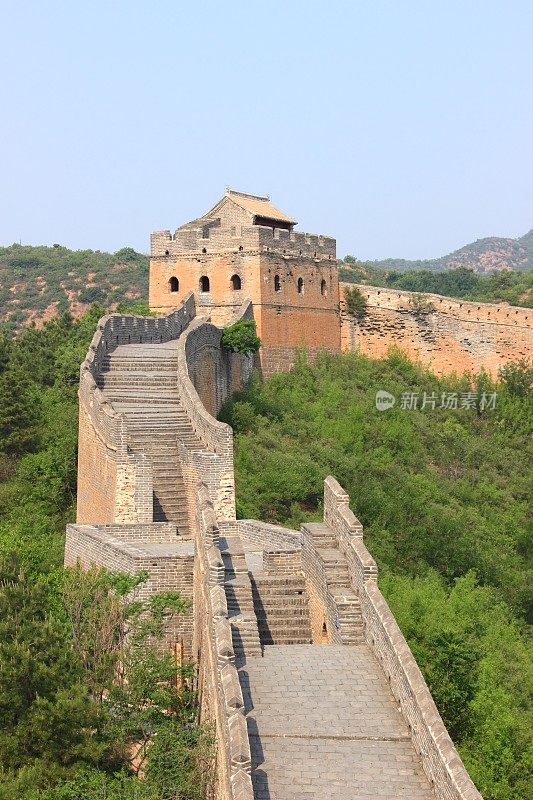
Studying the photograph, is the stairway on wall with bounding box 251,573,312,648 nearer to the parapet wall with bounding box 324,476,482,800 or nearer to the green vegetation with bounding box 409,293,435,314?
the parapet wall with bounding box 324,476,482,800

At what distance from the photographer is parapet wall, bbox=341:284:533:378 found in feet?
105

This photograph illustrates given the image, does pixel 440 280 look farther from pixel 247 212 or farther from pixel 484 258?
pixel 484 258

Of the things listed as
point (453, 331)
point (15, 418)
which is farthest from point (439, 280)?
point (15, 418)

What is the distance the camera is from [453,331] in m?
32.5

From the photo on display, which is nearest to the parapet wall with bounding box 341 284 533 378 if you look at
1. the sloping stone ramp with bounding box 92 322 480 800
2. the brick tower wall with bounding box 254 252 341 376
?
the brick tower wall with bounding box 254 252 341 376

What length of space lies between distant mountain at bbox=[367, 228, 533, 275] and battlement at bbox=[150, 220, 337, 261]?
403ft

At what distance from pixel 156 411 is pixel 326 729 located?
9849mm

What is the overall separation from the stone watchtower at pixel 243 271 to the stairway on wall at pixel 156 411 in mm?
5464

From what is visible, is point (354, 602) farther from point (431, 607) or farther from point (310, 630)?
point (431, 607)

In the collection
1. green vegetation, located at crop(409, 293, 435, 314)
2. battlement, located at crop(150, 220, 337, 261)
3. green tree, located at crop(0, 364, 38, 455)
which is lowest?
green tree, located at crop(0, 364, 38, 455)

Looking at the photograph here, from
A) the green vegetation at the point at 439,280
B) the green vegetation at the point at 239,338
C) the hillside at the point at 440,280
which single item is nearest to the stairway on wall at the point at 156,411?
the green vegetation at the point at 239,338

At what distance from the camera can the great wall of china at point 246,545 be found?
29.8ft
